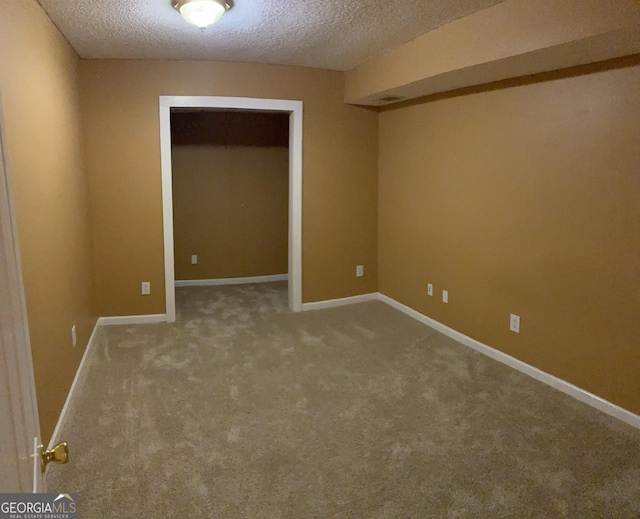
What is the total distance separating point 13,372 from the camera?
92cm

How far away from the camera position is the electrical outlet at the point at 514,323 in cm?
349

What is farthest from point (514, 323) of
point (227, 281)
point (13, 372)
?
point (227, 281)

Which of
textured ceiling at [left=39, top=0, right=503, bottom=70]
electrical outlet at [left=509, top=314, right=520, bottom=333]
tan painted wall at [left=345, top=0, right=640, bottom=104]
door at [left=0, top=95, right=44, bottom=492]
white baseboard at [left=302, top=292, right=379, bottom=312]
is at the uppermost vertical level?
textured ceiling at [left=39, top=0, right=503, bottom=70]

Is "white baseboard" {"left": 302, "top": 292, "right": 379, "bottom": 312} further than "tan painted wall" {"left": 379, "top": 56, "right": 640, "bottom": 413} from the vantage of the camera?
Yes

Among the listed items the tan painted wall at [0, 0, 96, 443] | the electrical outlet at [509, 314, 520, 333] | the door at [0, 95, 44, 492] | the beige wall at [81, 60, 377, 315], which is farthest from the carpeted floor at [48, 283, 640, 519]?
the door at [0, 95, 44, 492]

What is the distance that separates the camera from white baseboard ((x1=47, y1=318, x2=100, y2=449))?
8.18ft

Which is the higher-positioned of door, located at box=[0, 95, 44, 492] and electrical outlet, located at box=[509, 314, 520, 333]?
door, located at box=[0, 95, 44, 492]

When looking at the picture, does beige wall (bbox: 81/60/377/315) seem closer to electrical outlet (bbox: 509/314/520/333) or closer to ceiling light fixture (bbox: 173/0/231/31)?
ceiling light fixture (bbox: 173/0/231/31)

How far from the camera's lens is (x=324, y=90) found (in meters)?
4.67

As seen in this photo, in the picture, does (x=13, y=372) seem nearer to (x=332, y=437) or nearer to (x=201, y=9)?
(x=332, y=437)

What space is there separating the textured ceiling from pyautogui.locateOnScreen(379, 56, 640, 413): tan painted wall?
2.61 ft

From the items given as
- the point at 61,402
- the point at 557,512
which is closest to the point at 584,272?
the point at 557,512

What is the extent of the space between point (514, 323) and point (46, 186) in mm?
3171

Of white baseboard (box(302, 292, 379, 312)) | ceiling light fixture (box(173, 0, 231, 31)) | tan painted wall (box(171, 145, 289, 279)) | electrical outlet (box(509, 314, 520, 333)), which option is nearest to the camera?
ceiling light fixture (box(173, 0, 231, 31))
